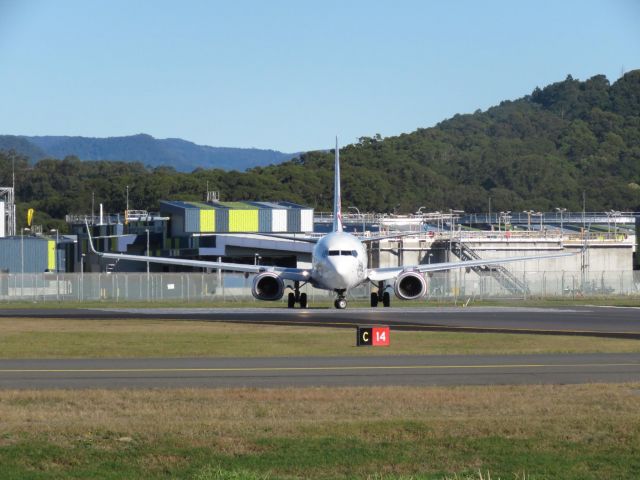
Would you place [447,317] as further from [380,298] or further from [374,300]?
[380,298]

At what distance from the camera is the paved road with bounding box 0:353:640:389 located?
2641cm

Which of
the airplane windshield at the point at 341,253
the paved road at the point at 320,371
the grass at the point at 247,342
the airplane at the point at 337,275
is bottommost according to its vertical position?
the grass at the point at 247,342

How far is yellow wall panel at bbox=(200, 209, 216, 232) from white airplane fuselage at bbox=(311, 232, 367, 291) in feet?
159

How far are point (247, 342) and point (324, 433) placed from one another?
19.9 meters

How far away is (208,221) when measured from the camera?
111 m

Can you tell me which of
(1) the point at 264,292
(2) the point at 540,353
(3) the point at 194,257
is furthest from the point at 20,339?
(3) the point at 194,257

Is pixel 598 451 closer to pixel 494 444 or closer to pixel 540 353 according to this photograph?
pixel 494 444

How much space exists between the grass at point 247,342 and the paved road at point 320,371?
2.08 m

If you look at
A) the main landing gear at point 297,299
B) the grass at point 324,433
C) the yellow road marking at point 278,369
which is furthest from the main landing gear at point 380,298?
the grass at point 324,433

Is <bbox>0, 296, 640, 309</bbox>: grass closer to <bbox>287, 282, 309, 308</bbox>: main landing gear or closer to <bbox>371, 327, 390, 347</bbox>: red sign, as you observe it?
<bbox>287, 282, 309, 308</bbox>: main landing gear

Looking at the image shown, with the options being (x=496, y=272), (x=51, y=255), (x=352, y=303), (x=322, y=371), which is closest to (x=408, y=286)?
(x=352, y=303)

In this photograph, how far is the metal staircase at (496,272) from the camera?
90.1 m

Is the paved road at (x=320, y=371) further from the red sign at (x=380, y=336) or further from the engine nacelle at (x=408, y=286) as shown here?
the engine nacelle at (x=408, y=286)

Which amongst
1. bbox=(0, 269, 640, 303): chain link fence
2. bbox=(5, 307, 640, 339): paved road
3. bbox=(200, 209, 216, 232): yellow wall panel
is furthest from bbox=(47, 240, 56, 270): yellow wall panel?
bbox=(5, 307, 640, 339): paved road
